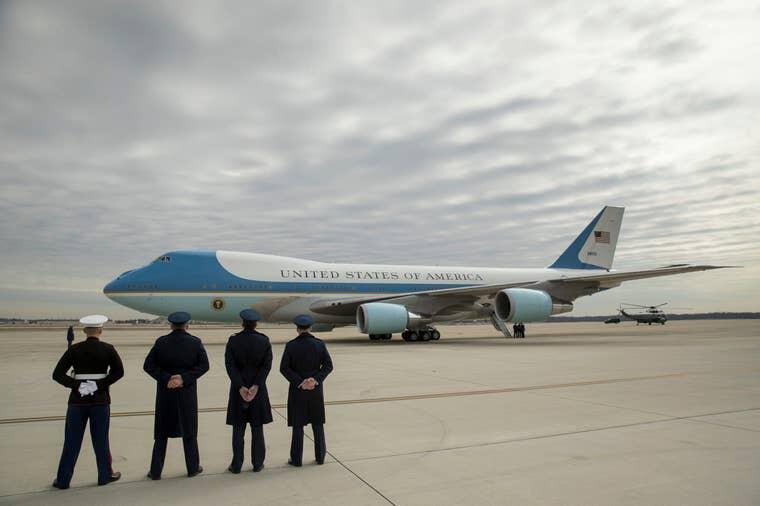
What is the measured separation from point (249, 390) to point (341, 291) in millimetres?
17864

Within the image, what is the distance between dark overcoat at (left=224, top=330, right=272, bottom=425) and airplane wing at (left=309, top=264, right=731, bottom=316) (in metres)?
16.8

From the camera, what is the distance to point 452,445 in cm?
516

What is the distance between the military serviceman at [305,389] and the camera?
464 centimetres

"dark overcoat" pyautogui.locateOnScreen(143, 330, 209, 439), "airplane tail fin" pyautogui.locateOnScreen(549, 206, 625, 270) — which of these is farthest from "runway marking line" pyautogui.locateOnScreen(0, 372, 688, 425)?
"airplane tail fin" pyautogui.locateOnScreen(549, 206, 625, 270)

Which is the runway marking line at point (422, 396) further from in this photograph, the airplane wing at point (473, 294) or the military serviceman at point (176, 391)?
the airplane wing at point (473, 294)

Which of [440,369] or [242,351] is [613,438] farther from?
[440,369]

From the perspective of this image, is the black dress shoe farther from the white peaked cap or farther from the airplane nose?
the airplane nose

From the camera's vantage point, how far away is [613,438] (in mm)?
5336

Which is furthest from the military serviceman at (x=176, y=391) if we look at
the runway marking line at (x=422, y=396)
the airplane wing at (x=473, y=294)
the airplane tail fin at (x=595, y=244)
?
the airplane tail fin at (x=595, y=244)

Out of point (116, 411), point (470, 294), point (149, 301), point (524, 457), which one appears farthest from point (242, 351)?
point (470, 294)

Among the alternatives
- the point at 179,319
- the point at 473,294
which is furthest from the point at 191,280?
the point at 179,319

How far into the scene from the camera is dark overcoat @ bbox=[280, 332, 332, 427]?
15.6 feet

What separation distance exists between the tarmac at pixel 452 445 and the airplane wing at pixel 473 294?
11.7 meters

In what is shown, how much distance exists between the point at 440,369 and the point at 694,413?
5.78m
